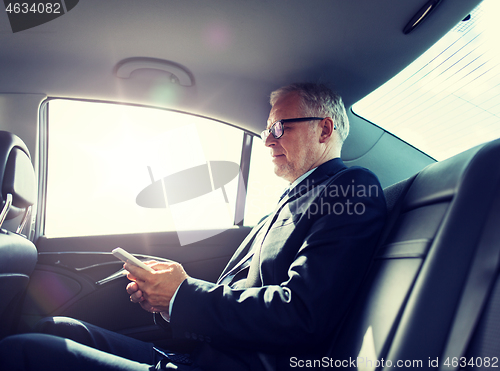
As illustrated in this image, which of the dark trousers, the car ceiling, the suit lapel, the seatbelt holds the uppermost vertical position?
the car ceiling

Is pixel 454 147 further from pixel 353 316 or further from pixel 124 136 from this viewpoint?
pixel 124 136

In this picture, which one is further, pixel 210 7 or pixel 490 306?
pixel 210 7

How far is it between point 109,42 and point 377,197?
57.5 inches

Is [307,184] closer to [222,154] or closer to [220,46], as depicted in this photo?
[220,46]

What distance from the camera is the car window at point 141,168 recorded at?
204 centimetres

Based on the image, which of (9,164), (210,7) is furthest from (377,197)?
(9,164)

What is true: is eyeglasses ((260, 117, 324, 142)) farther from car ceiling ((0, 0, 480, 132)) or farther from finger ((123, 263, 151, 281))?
finger ((123, 263, 151, 281))

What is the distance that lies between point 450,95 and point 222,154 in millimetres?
1418

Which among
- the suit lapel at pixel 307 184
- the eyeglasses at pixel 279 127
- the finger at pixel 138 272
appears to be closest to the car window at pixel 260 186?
the eyeglasses at pixel 279 127

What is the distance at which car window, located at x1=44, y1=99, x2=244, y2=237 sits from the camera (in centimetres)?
204

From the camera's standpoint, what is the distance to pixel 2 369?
2.54ft

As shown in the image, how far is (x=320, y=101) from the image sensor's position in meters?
1.58

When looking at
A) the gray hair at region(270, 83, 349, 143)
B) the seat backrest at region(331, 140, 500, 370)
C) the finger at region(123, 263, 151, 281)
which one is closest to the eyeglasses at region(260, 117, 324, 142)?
the gray hair at region(270, 83, 349, 143)

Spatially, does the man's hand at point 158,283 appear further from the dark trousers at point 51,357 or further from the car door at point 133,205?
the car door at point 133,205
